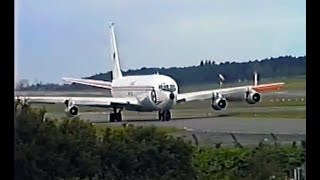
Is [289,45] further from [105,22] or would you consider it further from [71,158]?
[71,158]

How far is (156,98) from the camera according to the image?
3.68ft

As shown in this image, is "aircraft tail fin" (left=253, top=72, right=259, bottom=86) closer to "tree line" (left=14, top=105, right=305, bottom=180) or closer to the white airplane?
the white airplane

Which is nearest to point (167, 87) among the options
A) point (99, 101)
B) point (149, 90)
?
point (149, 90)

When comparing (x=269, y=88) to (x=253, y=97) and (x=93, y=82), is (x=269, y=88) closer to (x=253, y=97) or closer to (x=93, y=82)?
(x=253, y=97)

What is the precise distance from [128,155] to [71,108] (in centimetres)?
18

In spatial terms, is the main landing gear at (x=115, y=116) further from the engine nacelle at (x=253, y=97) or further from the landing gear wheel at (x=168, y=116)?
the engine nacelle at (x=253, y=97)

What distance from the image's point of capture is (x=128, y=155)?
1081 millimetres

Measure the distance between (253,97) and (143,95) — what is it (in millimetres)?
266

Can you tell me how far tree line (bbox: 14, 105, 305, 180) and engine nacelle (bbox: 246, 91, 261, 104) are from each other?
0.11m

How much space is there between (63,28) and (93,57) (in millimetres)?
97

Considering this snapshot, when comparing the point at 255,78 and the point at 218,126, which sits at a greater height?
the point at 255,78

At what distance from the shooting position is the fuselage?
3.54ft

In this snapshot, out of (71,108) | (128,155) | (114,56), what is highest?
(114,56)

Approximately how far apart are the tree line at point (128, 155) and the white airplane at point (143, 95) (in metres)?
0.05
